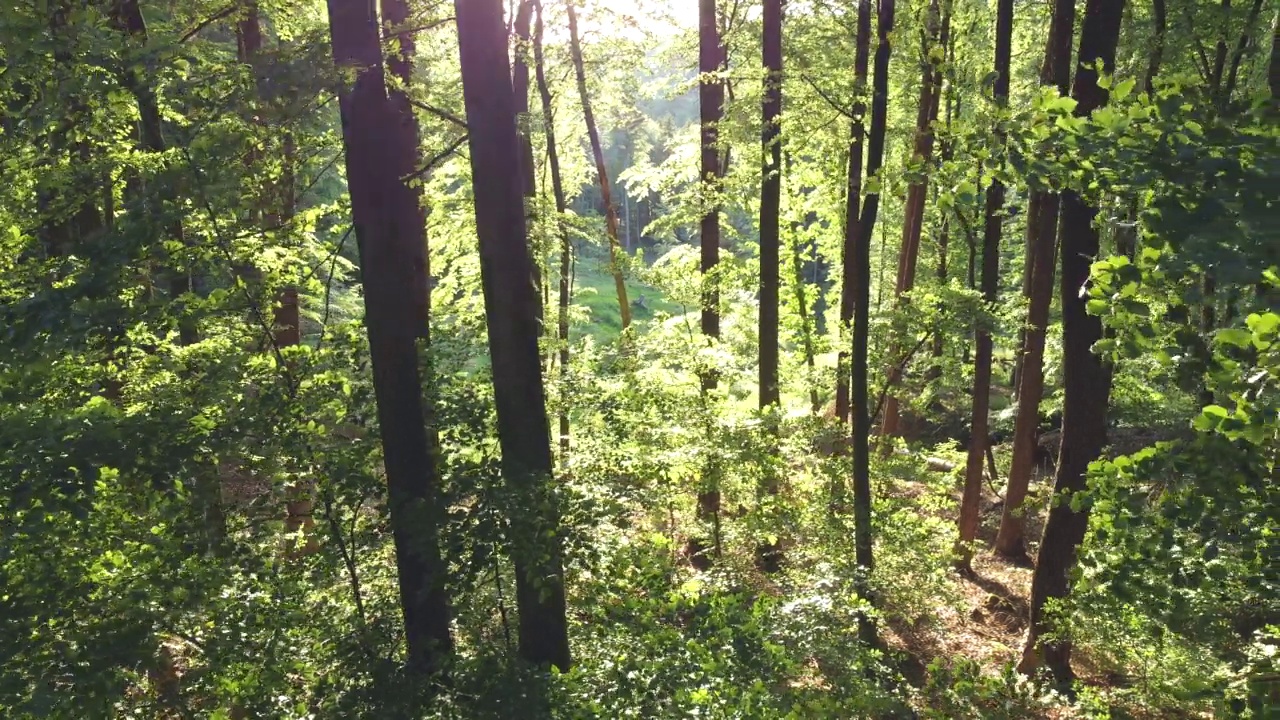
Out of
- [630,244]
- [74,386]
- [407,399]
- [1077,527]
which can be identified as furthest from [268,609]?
[630,244]

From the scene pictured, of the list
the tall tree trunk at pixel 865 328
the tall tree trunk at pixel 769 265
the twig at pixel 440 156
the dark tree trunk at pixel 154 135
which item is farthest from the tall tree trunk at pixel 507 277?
the tall tree trunk at pixel 769 265

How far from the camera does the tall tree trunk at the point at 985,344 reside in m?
9.35

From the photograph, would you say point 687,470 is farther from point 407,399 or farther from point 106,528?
point 106,528

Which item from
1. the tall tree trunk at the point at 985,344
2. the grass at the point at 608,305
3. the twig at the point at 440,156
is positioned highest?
the twig at the point at 440,156

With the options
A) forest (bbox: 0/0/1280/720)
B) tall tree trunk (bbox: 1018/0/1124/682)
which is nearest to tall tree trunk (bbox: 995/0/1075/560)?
forest (bbox: 0/0/1280/720)

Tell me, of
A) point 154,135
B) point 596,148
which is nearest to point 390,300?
point 154,135

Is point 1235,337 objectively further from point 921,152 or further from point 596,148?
point 596,148

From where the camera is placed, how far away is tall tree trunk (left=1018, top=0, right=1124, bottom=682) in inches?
220

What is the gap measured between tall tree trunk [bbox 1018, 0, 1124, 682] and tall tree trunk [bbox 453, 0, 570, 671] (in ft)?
12.2

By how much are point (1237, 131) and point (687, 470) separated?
21.0 ft

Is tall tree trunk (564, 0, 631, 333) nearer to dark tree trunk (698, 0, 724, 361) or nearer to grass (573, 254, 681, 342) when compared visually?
dark tree trunk (698, 0, 724, 361)

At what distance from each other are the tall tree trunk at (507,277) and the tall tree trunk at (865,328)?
11.5 feet

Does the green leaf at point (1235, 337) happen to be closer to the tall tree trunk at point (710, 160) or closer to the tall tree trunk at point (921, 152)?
the tall tree trunk at point (710, 160)

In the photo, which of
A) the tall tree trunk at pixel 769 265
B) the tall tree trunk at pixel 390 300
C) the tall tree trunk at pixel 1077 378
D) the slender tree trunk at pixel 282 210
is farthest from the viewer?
the tall tree trunk at pixel 769 265
